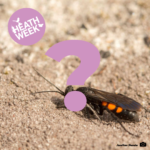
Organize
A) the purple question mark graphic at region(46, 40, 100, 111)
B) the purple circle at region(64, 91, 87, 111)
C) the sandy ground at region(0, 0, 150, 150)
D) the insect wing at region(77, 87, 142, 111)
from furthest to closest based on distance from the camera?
the purple question mark graphic at region(46, 40, 100, 111)
the purple circle at region(64, 91, 87, 111)
the insect wing at region(77, 87, 142, 111)
the sandy ground at region(0, 0, 150, 150)

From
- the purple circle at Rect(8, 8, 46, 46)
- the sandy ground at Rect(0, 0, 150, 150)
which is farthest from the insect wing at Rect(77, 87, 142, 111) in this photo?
the purple circle at Rect(8, 8, 46, 46)

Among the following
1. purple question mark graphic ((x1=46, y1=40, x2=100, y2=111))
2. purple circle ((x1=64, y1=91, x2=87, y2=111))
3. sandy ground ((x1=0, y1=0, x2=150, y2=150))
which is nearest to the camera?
sandy ground ((x1=0, y1=0, x2=150, y2=150))

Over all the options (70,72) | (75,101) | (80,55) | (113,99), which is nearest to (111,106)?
(113,99)

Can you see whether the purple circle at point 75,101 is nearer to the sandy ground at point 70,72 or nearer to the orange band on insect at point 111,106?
the sandy ground at point 70,72

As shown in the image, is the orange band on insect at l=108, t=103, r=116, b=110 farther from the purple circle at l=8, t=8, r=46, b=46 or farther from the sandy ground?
the purple circle at l=8, t=8, r=46, b=46

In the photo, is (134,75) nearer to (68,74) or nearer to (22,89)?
(68,74)

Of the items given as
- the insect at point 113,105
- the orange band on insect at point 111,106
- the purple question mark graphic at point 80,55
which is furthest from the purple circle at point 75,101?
the purple question mark graphic at point 80,55

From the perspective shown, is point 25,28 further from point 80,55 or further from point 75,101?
point 75,101
